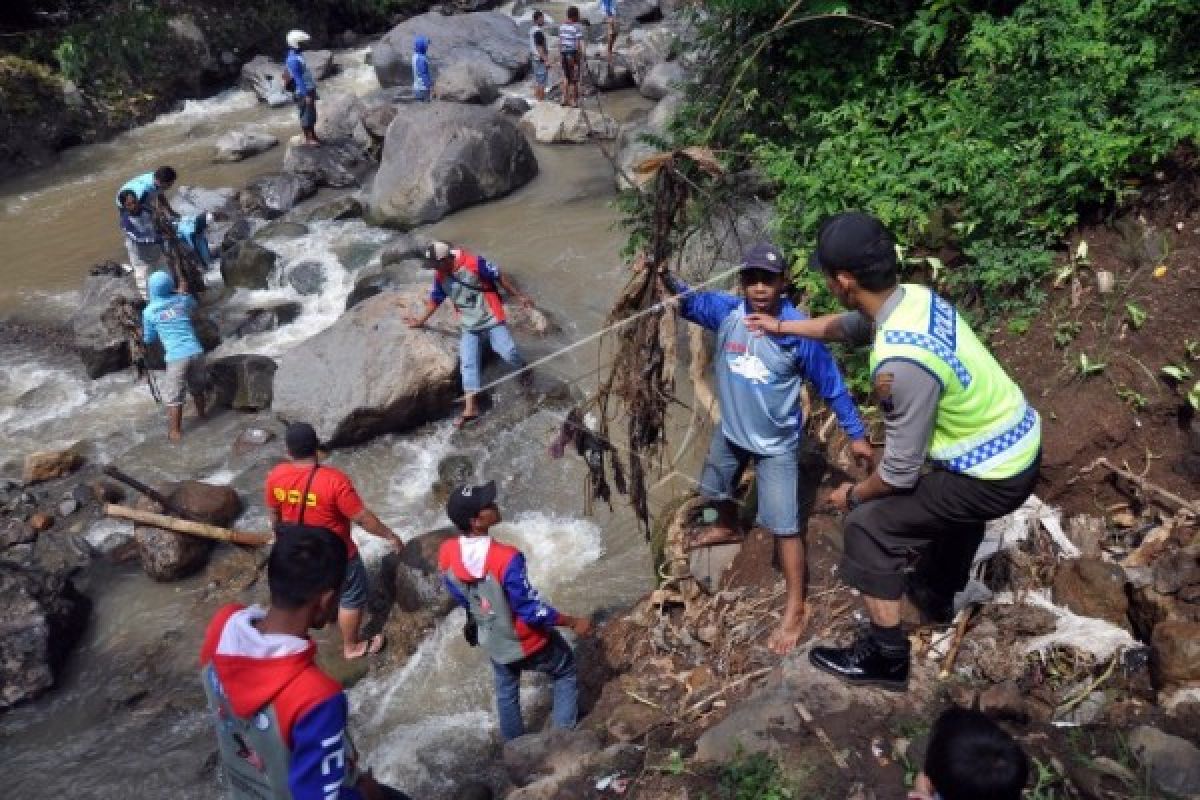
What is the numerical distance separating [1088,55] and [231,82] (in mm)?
20233

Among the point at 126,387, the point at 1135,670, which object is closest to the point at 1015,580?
the point at 1135,670

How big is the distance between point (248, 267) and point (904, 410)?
1116 cm

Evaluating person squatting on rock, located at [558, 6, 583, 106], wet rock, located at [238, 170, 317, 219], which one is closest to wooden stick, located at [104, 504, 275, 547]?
wet rock, located at [238, 170, 317, 219]

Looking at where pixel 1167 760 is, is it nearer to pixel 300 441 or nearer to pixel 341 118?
pixel 300 441

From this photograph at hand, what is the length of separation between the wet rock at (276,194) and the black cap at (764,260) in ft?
40.8

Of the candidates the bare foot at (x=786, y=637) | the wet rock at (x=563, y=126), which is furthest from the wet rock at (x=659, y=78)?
the bare foot at (x=786, y=637)

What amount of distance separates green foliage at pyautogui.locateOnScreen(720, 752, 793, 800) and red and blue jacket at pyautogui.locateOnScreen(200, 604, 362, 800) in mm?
1560

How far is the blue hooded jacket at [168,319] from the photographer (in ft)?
31.2

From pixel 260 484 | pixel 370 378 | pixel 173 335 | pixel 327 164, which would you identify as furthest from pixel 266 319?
pixel 327 164

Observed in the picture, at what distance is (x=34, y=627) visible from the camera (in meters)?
7.08

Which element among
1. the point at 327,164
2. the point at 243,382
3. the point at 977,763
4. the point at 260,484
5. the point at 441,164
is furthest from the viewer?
the point at 327,164

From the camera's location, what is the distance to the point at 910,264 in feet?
20.8

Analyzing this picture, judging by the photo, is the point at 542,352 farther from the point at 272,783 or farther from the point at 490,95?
the point at 490,95

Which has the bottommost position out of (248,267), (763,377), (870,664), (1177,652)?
(248,267)
